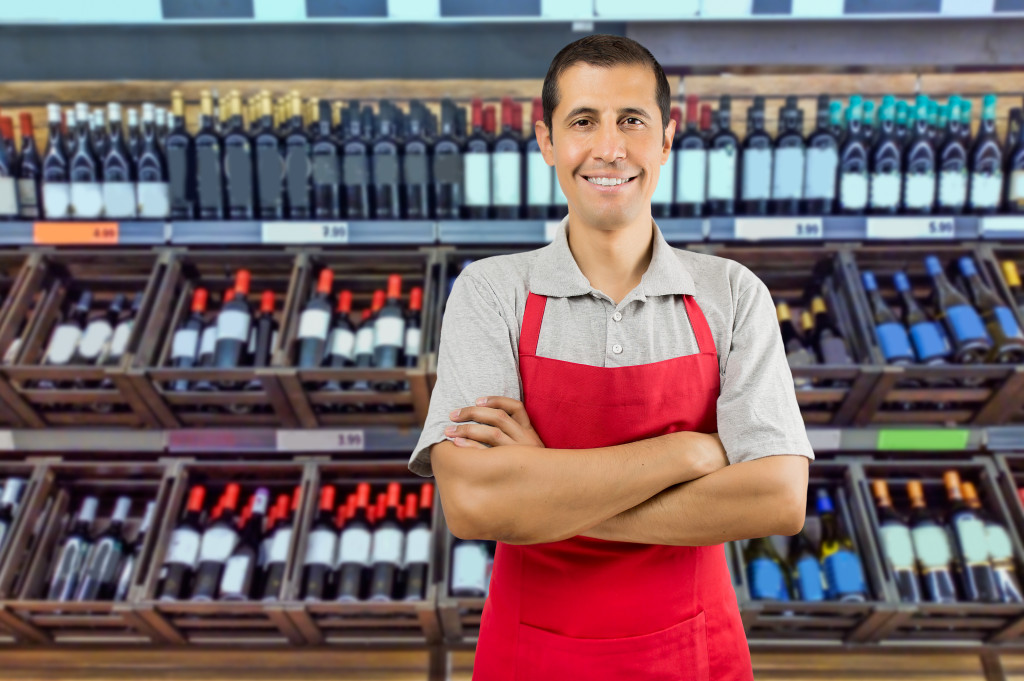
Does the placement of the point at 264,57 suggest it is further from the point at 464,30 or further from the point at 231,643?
the point at 231,643

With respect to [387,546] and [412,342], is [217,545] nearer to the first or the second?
[387,546]

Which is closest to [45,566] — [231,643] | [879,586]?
[231,643]

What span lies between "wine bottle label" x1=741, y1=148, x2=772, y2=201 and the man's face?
157 cm

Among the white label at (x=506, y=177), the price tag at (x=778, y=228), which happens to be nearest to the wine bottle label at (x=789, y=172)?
the price tag at (x=778, y=228)

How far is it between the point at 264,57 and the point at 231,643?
2.10 metres

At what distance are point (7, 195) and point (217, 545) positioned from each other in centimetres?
140

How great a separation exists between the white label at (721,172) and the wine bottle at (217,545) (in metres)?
1.90

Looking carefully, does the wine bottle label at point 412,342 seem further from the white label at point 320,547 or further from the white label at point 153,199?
the white label at point 153,199

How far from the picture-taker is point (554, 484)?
1.00 m

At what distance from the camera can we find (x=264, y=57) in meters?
2.88

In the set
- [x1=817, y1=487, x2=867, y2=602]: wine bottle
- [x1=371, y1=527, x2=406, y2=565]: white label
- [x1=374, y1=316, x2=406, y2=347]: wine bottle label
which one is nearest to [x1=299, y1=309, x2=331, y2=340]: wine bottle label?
[x1=374, y1=316, x2=406, y2=347]: wine bottle label

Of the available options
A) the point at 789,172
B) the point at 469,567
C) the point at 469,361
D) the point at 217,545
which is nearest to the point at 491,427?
the point at 469,361

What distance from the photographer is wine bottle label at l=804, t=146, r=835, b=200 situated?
2.58 m

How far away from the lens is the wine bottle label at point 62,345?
2541 millimetres
